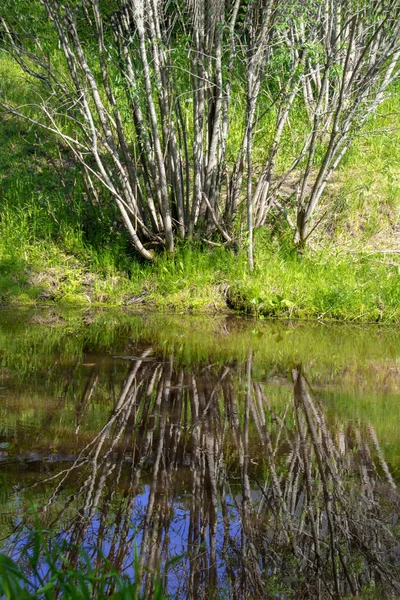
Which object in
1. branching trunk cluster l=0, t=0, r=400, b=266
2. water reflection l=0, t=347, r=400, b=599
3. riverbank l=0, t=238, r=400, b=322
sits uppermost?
branching trunk cluster l=0, t=0, r=400, b=266

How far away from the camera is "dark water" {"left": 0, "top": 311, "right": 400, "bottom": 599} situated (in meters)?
2.41

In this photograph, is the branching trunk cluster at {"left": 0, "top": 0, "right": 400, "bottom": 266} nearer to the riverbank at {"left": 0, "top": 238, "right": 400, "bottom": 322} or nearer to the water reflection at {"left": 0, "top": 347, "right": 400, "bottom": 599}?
the riverbank at {"left": 0, "top": 238, "right": 400, "bottom": 322}

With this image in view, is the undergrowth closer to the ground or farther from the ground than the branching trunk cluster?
closer to the ground

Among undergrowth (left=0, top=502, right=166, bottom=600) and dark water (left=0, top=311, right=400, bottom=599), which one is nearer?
undergrowth (left=0, top=502, right=166, bottom=600)

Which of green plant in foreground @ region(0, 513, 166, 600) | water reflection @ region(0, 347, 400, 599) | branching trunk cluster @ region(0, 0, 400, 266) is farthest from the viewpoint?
branching trunk cluster @ region(0, 0, 400, 266)

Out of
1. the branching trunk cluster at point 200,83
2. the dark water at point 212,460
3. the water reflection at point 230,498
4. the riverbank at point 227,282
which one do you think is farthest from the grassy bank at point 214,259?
the water reflection at point 230,498

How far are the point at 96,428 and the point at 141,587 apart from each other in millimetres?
1566

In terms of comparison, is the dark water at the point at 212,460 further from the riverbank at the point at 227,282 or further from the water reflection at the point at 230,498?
the riverbank at the point at 227,282

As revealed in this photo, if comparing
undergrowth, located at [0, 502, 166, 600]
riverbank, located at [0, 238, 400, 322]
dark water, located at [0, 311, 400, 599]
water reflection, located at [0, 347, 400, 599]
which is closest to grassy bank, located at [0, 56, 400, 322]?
riverbank, located at [0, 238, 400, 322]

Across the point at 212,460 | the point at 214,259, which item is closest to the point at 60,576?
the point at 212,460

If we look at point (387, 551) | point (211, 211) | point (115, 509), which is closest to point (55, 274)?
point (211, 211)

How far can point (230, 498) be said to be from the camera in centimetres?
285

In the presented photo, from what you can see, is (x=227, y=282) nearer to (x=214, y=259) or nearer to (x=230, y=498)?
(x=214, y=259)

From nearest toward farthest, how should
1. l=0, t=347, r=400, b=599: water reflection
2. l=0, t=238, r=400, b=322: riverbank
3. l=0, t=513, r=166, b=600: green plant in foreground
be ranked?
l=0, t=513, r=166, b=600: green plant in foreground
l=0, t=347, r=400, b=599: water reflection
l=0, t=238, r=400, b=322: riverbank
